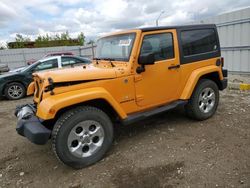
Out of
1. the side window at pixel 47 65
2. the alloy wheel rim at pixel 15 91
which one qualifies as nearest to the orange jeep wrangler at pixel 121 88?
the side window at pixel 47 65

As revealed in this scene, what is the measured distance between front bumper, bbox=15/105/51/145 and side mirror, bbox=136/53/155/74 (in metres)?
1.74

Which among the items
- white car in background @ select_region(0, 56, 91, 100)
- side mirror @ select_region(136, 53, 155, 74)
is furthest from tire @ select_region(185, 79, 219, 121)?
white car in background @ select_region(0, 56, 91, 100)

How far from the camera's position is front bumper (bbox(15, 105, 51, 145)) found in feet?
10.5

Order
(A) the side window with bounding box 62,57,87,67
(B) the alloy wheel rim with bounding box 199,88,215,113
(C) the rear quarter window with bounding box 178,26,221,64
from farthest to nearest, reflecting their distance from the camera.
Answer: (A) the side window with bounding box 62,57,87,67 → (B) the alloy wheel rim with bounding box 199,88,215,113 → (C) the rear quarter window with bounding box 178,26,221,64

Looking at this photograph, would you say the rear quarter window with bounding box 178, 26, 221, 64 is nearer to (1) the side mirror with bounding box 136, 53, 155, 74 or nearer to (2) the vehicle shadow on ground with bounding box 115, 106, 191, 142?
(1) the side mirror with bounding box 136, 53, 155, 74

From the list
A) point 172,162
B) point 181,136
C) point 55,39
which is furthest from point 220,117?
point 55,39

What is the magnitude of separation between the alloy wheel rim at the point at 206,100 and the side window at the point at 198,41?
2.79 ft

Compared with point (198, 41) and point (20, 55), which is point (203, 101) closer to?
point (198, 41)

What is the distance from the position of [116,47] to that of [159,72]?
35.9 inches

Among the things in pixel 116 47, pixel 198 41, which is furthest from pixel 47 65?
pixel 198 41

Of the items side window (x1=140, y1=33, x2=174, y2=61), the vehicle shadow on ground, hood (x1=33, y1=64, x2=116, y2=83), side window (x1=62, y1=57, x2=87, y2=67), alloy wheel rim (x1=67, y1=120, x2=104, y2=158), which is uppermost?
side window (x1=140, y1=33, x2=174, y2=61)

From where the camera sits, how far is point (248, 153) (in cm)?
366

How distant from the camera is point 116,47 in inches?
175

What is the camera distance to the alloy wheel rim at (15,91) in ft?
29.1
